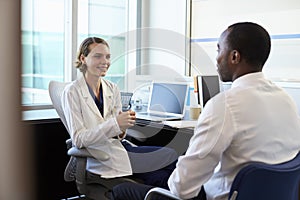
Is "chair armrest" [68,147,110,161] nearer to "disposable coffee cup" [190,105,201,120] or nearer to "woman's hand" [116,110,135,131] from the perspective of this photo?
"woman's hand" [116,110,135,131]

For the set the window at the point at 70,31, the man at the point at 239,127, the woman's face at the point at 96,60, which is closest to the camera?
the man at the point at 239,127

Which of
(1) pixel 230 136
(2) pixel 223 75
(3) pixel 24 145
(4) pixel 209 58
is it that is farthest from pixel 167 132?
(3) pixel 24 145

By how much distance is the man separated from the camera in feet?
4.17

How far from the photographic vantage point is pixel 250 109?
1.28 m

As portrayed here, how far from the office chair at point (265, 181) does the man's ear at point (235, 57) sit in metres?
0.40

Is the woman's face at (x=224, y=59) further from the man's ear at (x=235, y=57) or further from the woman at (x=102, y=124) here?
the woman at (x=102, y=124)

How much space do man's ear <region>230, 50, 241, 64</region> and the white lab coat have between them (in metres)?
0.81

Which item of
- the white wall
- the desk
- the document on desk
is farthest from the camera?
the desk

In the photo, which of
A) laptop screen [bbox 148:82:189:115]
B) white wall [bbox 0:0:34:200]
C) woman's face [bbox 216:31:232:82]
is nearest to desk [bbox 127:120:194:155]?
laptop screen [bbox 148:82:189:115]

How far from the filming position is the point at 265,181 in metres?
1.17

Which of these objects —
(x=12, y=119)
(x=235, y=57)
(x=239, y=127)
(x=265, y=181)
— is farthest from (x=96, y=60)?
(x=12, y=119)

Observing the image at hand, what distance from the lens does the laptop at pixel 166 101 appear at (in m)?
2.87

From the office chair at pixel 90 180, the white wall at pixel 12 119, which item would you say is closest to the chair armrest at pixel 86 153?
the office chair at pixel 90 180

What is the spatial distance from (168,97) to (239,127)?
171 centimetres
